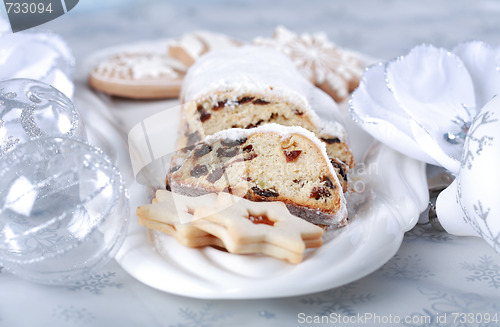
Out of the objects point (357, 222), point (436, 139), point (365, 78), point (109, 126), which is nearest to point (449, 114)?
point (436, 139)

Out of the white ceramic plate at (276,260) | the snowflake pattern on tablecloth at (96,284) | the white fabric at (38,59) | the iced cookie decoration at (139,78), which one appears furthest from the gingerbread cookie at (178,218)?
the iced cookie decoration at (139,78)

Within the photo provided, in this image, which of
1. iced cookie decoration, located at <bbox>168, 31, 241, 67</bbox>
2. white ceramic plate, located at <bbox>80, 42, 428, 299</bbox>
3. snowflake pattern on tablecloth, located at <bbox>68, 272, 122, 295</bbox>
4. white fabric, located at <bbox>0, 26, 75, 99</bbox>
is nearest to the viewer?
white ceramic plate, located at <bbox>80, 42, 428, 299</bbox>

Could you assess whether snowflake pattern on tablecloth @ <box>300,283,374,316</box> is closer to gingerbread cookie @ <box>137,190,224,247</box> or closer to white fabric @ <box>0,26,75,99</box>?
gingerbread cookie @ <box>137,190,224,247</box>

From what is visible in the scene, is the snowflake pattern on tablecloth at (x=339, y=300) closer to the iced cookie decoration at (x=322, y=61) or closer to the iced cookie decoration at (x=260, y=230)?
the iced cookie decoration at (x=260, y=230)

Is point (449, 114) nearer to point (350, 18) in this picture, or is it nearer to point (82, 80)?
point (82, 80)

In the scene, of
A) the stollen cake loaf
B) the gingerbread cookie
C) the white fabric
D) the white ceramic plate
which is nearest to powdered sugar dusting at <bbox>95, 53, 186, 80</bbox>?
the white fabric
